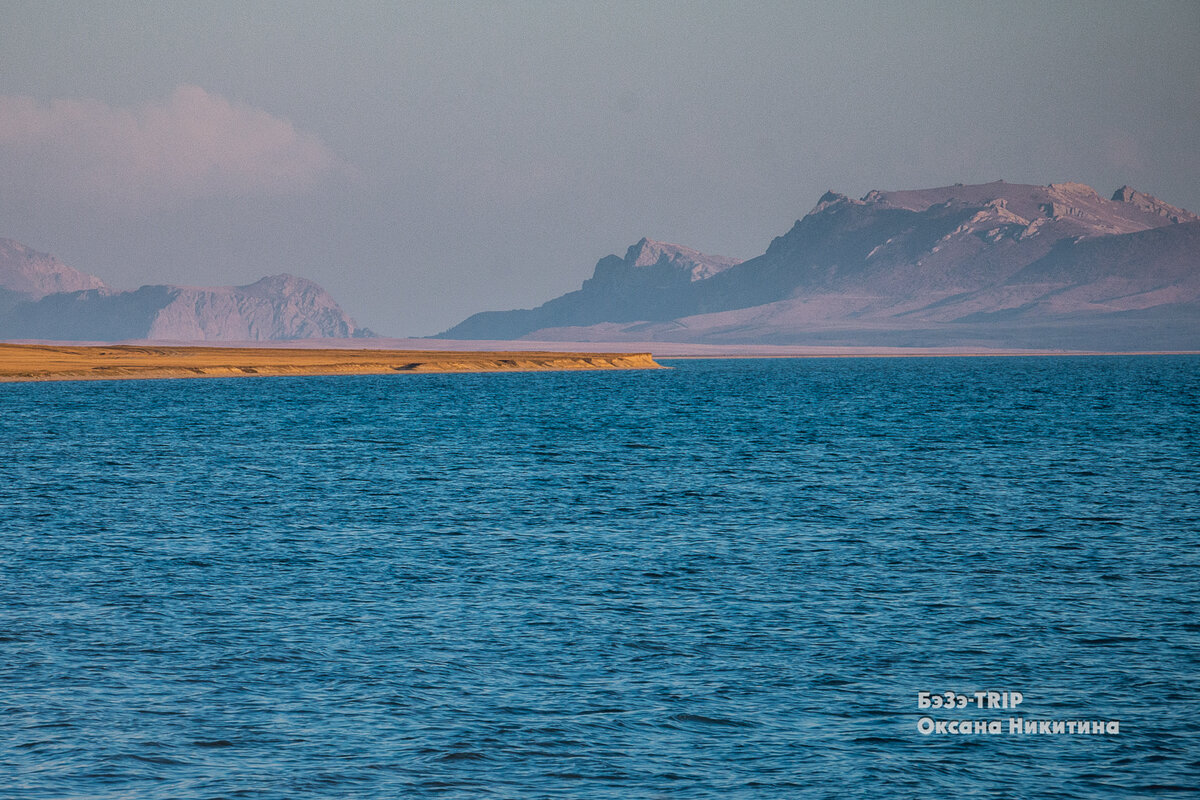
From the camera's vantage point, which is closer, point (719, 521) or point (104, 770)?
point (104, 770)

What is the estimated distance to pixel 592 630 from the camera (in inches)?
982

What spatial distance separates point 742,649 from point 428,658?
19.0ft

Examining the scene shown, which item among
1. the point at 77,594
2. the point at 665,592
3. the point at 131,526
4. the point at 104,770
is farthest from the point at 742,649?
the point at 131,526

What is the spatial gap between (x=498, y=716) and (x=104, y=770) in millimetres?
5636

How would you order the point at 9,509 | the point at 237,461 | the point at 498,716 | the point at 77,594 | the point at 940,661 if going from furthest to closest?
1. the point at 237,461
2. the point at 9,509
3. the point at 77,594
4. the point at 940,661
5. the point at 498,716

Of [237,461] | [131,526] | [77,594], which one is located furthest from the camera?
[237,461]

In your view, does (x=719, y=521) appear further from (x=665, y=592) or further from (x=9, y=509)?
(x=9, y=509)

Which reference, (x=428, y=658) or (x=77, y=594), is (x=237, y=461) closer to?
(x=77, y=594)

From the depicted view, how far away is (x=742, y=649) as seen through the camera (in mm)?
23438

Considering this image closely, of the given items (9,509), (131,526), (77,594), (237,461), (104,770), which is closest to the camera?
(104,770)

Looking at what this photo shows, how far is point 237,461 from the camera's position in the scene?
217ft

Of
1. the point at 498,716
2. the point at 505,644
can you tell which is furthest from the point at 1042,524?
the point at 498,716

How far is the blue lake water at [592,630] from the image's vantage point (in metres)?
17.4

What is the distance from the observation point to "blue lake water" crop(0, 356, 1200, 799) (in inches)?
686
